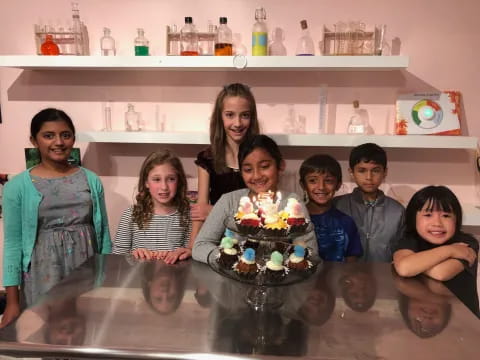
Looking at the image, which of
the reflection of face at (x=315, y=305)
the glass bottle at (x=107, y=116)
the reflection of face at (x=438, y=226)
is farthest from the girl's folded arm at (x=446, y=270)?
the glass bottle at (x=107, y=116)

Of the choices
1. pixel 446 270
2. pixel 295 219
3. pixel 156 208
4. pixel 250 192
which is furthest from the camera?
pixel 156 208

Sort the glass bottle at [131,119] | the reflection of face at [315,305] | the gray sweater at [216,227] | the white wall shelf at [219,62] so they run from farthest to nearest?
the glass bottle at [131,119] → the white wall shelf at [219,62] → the gray sweater at [216,227] → the reflection of face at [315,305]

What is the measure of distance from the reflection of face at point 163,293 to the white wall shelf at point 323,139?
102 centimetres

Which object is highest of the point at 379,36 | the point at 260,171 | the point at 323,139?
the point at 379,36

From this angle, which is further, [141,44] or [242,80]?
[242,80]

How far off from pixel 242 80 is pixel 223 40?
25 cm

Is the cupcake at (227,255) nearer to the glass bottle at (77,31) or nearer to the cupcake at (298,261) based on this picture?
the cupcake at (298,261)

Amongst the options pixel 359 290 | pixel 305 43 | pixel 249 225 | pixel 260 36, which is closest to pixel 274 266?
pixel 249 225

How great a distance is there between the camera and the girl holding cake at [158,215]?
65.0 inches

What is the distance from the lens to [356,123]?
86.0 inches

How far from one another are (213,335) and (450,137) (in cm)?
170

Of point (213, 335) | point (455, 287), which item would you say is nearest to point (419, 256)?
point (455, 287)

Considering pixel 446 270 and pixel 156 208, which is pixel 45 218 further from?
pixel 446 270

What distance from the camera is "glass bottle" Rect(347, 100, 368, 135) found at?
7.11 ft
